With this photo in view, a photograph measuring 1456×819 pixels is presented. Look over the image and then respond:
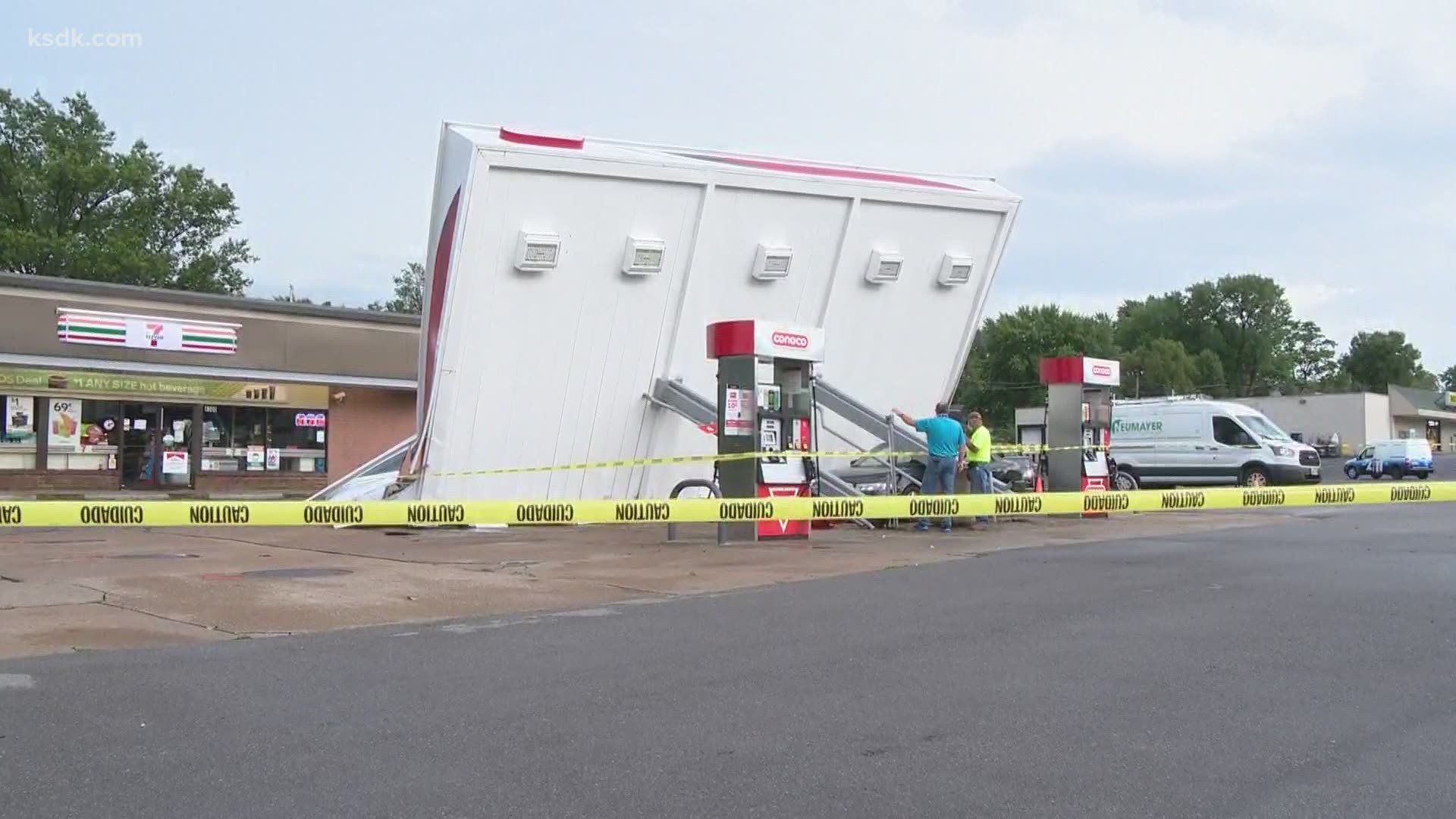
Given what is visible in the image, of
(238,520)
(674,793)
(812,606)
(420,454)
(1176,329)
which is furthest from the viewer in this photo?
(1176,329)

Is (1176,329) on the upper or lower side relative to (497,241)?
Result: upper

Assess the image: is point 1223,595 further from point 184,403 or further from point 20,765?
point 184,403

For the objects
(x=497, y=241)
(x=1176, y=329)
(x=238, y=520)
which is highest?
(x=1176, y=329)

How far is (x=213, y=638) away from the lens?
757 cm

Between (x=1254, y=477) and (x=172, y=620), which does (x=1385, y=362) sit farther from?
(x=172, y=620)

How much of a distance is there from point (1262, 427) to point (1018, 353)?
5576 cm

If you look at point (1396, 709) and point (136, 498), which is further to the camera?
point (136, 498)

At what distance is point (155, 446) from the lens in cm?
2494

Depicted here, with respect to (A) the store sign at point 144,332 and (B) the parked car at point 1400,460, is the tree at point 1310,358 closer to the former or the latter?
(B) the parked car at point 1400,460

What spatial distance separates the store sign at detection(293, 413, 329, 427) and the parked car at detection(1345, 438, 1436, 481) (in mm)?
30029

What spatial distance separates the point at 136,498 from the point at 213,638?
17.2 meters

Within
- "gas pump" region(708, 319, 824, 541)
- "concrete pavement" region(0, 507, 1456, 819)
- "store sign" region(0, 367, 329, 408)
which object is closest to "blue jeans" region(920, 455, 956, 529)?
"gas pump" region(708, 319, 824, 541)

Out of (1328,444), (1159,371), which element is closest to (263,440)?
(1328,444)

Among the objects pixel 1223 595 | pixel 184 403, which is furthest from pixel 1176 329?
pixel 1223 595
